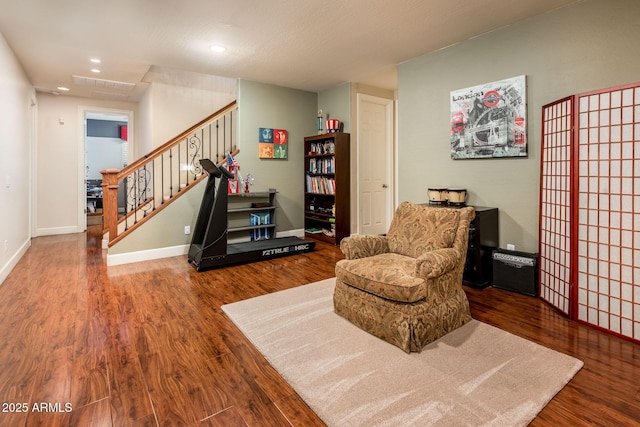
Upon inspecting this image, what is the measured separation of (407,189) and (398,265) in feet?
7.81

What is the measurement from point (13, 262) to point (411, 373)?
16.4 ft

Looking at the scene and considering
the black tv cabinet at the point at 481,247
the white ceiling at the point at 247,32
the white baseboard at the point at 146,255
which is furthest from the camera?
the white baseboard at the point at 146,255

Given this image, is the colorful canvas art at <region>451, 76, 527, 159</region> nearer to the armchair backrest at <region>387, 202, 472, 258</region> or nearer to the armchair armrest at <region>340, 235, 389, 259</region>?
the armchair backrest at <region>387, 202, 472, 258</region>

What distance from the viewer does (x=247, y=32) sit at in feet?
11.8

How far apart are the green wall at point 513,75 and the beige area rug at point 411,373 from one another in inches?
65.5

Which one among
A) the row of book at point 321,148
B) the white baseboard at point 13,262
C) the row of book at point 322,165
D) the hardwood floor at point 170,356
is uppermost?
the row of book at point 321,148

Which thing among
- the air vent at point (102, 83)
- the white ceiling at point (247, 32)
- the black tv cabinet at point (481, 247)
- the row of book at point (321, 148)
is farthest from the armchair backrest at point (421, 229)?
the air vent at point (102, 83)

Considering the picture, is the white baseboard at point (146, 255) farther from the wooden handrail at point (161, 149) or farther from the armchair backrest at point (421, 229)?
the armchair backrest at point (421, 229)

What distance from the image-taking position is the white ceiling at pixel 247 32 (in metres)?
3.06

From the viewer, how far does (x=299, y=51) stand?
417cm

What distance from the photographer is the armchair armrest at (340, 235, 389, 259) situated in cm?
272

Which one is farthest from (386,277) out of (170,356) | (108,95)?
(108,95)

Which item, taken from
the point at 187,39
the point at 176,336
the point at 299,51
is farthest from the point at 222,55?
the point at 176,336

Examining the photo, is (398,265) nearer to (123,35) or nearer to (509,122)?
(509,122)
